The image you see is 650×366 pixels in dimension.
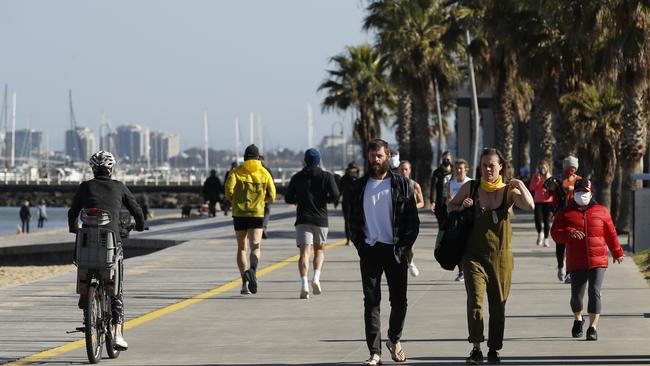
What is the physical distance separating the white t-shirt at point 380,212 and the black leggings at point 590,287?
2602 mm

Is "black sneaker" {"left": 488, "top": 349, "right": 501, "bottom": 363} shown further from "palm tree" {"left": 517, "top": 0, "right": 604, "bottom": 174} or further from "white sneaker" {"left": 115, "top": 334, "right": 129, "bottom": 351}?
"palm tree" {"left": 517, "top": 0, "right": 604, "bottom": 174}

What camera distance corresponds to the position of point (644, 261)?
23016 mm

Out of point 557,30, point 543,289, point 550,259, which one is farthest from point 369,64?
point 543,289

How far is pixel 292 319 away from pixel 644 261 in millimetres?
9470

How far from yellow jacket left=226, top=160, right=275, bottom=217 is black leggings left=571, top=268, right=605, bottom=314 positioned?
17.6ft

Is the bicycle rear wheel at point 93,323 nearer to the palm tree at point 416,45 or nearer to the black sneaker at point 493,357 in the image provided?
the black sneaker at point 493,357

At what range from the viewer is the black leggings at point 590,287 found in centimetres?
1312

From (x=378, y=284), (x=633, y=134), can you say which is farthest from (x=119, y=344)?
(x=633, y=134)

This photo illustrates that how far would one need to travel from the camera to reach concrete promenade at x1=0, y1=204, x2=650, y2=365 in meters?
12.1

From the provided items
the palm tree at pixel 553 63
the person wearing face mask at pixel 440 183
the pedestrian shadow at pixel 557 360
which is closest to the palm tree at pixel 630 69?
the palm tree at pixel 553 63

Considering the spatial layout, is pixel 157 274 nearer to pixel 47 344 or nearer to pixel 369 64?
pixel 47 344

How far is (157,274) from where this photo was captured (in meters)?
21.5

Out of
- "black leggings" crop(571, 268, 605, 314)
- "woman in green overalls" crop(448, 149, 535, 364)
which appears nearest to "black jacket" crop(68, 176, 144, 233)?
"woman in green overalls" crop(448, 149, 535, 364)

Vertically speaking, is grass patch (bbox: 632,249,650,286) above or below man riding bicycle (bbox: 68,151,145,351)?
below
